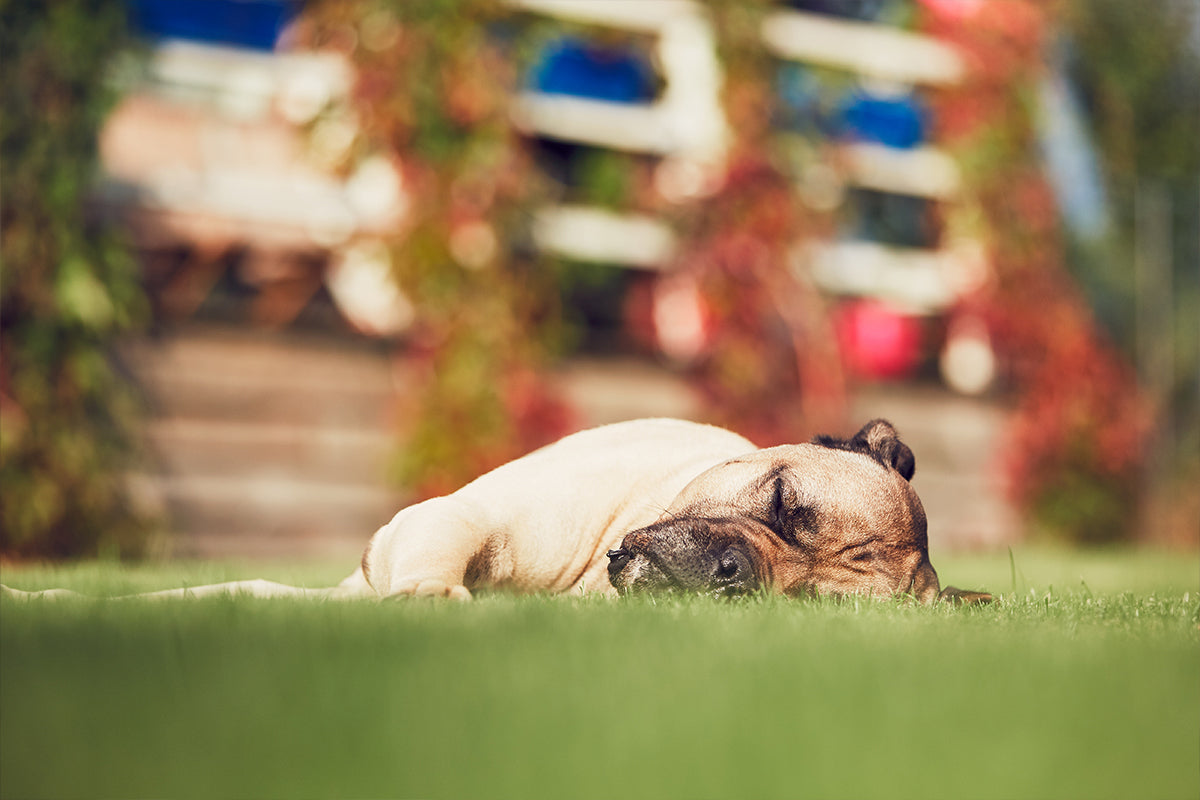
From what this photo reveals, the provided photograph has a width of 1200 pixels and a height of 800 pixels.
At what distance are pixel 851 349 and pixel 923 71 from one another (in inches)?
112

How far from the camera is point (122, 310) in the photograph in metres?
7.11

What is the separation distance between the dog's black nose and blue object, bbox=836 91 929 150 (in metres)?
7.72

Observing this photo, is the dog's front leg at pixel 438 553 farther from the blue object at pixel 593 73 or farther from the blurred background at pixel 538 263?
the blue object at pixel 593 73

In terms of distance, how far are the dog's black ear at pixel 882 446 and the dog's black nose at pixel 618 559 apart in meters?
0.88

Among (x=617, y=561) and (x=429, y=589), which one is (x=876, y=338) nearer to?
(x=617, y=561)

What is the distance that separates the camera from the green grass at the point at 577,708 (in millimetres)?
1478

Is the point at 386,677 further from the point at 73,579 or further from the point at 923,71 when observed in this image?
the point at 923,71

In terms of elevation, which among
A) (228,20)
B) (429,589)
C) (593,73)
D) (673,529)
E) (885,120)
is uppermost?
(228,20)

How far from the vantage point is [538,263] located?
27.5ft

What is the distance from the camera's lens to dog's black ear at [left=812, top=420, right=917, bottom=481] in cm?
371

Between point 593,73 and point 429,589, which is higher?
point 593,73

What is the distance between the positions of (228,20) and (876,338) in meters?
5.66

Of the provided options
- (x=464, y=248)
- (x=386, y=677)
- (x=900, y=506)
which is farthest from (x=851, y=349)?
(x=386, y=677)

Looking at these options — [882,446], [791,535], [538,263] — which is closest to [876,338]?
[538,263]
